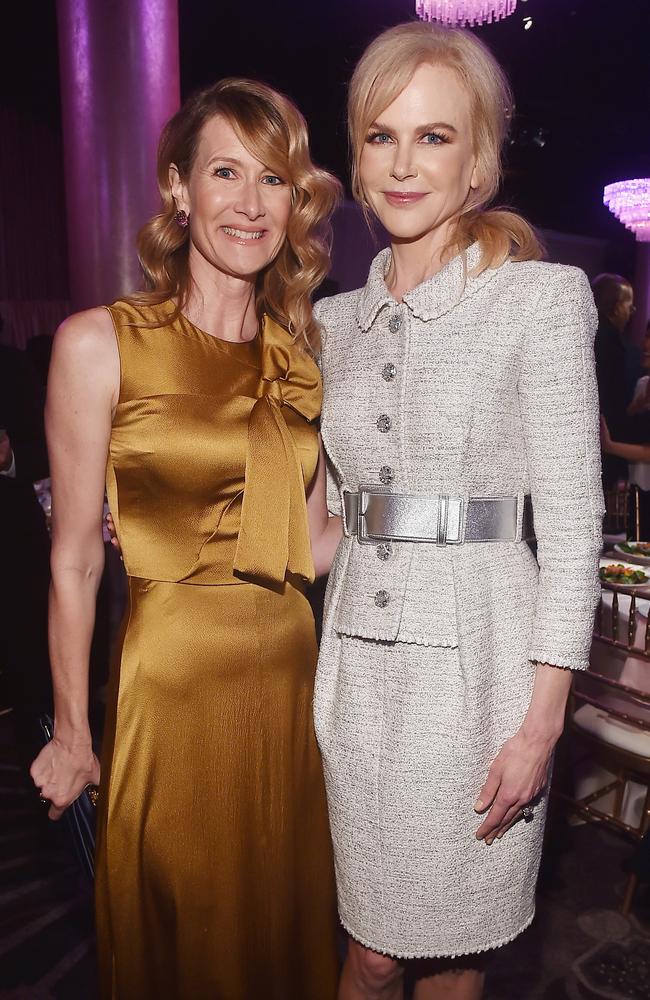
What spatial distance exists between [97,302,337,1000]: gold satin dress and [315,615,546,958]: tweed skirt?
17 cm

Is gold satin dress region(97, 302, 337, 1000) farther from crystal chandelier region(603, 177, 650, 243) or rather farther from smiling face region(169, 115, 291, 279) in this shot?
crystal chandelier region(603, 177, 650, 243)

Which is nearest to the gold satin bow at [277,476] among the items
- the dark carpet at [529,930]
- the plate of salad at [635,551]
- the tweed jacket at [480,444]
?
the tweed jacket at [480,444]

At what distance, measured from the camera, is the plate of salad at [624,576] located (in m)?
2.78

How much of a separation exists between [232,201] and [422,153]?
16.4 inches

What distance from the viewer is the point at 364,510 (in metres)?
1.46

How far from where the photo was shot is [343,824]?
1530mm

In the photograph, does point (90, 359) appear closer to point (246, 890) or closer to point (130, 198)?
point (246, 890)

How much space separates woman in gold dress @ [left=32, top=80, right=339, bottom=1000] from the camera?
1.55 meters

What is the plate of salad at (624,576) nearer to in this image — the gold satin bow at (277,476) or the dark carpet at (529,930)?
the dark carpet at (529,930)

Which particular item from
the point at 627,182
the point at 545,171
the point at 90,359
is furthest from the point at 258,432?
the point at 545,171

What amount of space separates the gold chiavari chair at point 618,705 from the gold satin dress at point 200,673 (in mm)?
1274

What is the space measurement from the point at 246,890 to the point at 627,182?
8.90 meters

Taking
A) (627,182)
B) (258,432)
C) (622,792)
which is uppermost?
(627,182)

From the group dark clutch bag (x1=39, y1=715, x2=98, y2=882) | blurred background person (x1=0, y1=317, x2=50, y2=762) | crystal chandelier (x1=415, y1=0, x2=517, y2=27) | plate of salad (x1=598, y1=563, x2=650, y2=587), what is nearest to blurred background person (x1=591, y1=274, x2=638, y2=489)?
plate of salad (x1=598, y1=563, x2=650, y2=587)
